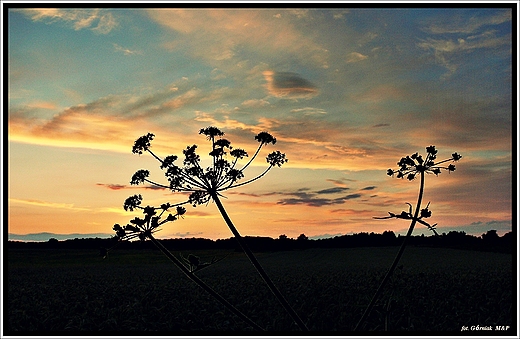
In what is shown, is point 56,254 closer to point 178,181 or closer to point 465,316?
point 465,316

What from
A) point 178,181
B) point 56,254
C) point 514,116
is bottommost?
point 56,254

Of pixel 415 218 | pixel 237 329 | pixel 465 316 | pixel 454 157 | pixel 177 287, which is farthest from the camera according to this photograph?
pixel 177 287

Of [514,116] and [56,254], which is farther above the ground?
[514,116]

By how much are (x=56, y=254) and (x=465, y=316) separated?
137 ft

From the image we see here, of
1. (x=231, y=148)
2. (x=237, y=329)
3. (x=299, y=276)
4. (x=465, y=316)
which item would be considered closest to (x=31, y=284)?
(x=299, y=276)

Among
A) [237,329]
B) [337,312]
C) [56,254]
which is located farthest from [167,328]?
[56,254]

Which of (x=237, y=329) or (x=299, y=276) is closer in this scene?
(x=237, y=329)

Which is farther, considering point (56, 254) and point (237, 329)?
point (56, 254)

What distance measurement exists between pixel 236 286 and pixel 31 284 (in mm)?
10748

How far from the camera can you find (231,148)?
4.59 m

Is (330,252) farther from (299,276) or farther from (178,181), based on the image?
(178,181)

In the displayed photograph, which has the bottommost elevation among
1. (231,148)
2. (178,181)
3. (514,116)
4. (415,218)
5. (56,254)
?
(56,254)

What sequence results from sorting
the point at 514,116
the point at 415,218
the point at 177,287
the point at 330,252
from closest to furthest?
1. the point at 415,218
2. the point at 514,116
3. the point at 177,287
4. the point at 330,252

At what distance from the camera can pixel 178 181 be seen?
13.6ft
